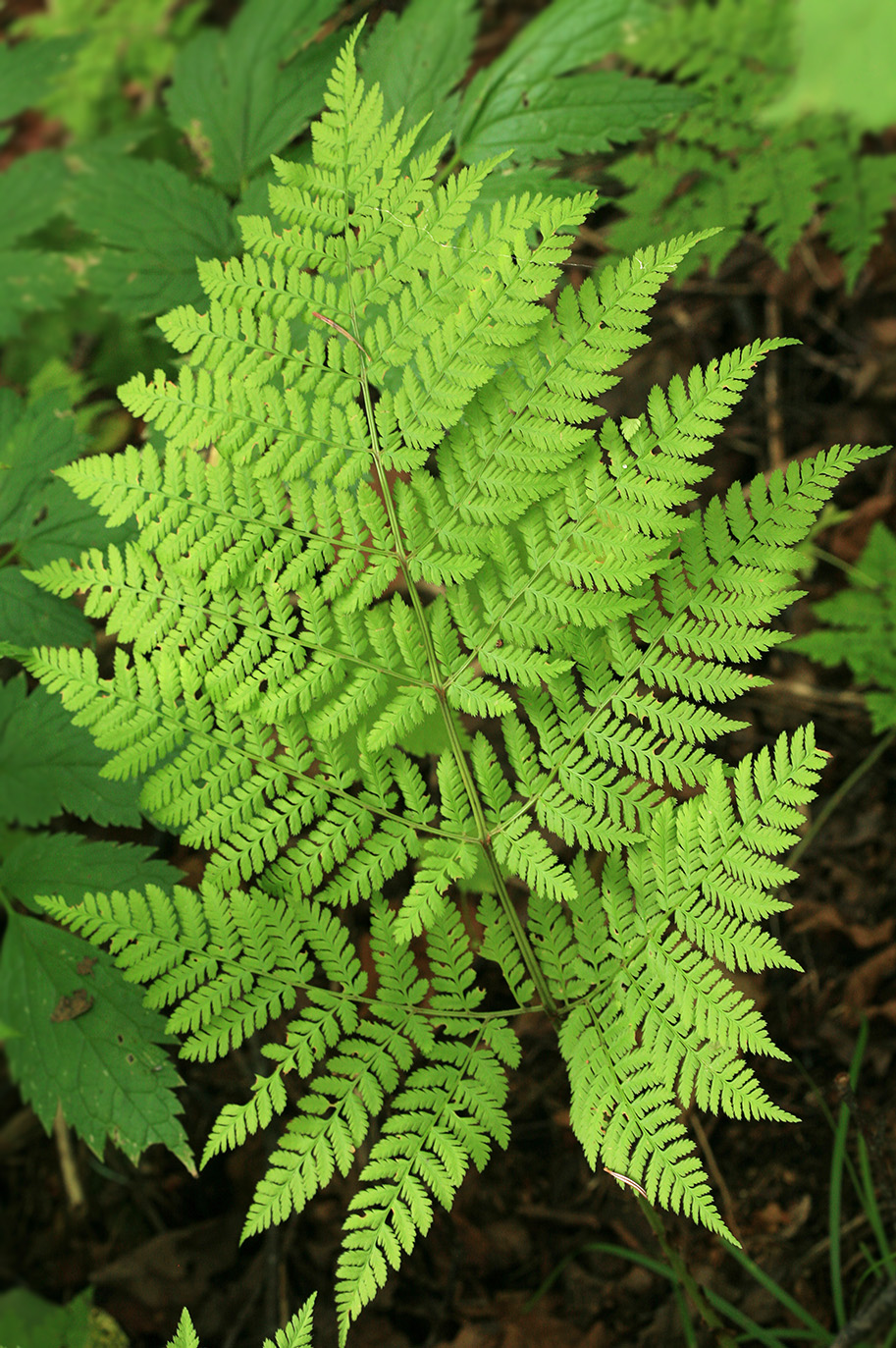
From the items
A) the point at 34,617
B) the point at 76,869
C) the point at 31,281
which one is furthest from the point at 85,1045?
the point at 31,281

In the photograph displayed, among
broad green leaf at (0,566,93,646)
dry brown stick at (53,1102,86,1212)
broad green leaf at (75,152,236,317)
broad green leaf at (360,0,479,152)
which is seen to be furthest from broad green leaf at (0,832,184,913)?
broad green leaf at (360,0,479,152)

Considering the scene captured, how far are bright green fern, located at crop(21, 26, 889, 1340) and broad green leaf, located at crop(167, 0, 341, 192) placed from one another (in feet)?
2.32

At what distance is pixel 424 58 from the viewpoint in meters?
1.92

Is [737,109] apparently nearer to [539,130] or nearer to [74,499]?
[539,130]

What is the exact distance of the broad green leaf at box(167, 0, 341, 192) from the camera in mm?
2023

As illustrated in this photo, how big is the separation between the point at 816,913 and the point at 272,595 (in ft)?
5.36

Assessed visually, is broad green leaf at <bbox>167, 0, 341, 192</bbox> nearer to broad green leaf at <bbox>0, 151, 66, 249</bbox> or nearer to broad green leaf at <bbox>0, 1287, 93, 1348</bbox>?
broad green leaf at <bbox>0, 151, 66, 249</bbox>

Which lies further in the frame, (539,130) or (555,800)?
(539,130)

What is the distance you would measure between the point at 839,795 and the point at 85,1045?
1.88 meters

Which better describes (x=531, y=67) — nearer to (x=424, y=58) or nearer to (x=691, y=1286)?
(x=424, y=58)

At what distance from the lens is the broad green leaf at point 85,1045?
1588 mm

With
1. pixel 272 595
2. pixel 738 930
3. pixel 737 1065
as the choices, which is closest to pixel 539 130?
pixel 272 595

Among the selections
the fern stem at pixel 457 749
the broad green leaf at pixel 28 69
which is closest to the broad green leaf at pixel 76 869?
the fern stem at pixel 457 749

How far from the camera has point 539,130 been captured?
189 cm
